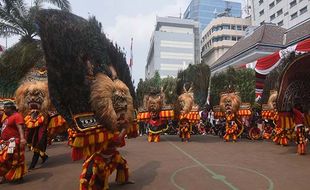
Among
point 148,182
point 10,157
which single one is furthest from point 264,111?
point 10,157

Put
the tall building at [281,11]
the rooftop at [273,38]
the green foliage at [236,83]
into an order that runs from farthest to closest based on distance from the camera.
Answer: the tall building at [281,11]
the rooftop at [273,38]
the green foliage at [236,83]

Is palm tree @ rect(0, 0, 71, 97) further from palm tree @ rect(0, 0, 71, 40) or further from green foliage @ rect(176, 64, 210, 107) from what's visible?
green foliage @ rect(176, 64, 210, 107)

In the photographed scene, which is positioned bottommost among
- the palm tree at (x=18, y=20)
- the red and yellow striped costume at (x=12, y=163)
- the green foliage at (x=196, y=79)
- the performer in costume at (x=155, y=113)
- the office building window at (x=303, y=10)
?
the red and yellow striped costume at (x=12, y=163)

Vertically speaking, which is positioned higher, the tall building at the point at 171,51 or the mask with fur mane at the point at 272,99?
the tall building at the point at 171,51

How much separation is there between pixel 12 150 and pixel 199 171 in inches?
152

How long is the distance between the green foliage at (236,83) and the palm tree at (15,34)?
8478 millimetres

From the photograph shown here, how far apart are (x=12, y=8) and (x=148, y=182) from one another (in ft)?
47.2

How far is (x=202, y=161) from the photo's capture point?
7652 mm

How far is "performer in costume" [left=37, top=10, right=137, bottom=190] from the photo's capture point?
4.40m

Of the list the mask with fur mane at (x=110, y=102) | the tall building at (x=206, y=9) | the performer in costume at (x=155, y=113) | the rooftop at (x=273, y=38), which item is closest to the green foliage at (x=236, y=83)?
the performer in costume at (x=155, y=113)

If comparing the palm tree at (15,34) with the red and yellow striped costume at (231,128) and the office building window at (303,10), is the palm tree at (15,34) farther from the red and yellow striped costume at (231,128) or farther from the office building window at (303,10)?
the office building window at (303,10)

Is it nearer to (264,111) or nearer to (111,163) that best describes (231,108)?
(264,111)

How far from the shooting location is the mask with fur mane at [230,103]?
11688 mm

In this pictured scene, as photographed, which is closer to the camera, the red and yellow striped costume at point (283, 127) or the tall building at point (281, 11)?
the red and yellow striped costume at point (283, 127)
